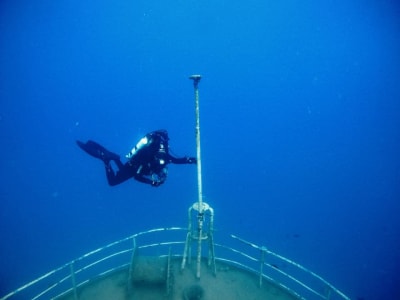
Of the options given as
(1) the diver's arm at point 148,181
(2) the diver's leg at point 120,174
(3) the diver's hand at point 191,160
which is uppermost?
(3) the diver's hand at point 191,160

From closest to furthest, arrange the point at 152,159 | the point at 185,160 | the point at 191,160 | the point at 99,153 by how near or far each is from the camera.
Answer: the point at 191,160 < the point at 185,160 < the point at 152,159 < the point at 99,153

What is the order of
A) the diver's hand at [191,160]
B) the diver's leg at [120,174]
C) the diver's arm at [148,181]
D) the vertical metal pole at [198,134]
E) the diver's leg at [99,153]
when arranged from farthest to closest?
the diver's leg at [99,153] → the diver's leg at [120,174] → the diver's arm at [148,181] → the diver's hand at [191,160] → the vertical metal pole at [198,134]

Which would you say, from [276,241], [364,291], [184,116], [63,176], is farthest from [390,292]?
[63,176]

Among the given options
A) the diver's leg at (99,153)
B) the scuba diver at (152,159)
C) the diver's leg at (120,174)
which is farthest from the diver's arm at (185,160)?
the diver's leg at (99,153)

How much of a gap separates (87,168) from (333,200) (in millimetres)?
48811

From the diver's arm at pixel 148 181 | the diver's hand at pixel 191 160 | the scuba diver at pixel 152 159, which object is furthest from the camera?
the diver's arm at pixel 148 181

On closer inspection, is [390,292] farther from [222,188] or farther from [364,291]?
[222,188]

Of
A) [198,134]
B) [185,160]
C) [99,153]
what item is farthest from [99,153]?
[198,134]

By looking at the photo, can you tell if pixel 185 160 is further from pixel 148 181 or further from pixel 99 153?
pixel 99 153

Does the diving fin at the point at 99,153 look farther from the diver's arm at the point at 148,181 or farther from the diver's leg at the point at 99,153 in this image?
the diver's arm at the point at 148,181

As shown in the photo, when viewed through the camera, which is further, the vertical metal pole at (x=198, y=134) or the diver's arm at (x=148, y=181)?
the diver's arm at (x=148, y=181)

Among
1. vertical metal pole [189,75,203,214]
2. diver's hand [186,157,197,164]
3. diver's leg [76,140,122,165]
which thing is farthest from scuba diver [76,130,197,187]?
diver's leg [76,140,122,165]

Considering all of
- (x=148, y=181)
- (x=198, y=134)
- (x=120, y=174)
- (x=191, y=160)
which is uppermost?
(x=198, y=134)

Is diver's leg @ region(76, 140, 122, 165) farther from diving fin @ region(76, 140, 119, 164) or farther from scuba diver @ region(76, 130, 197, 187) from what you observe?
scuba diver @ region(76, 130, 197, 187)
